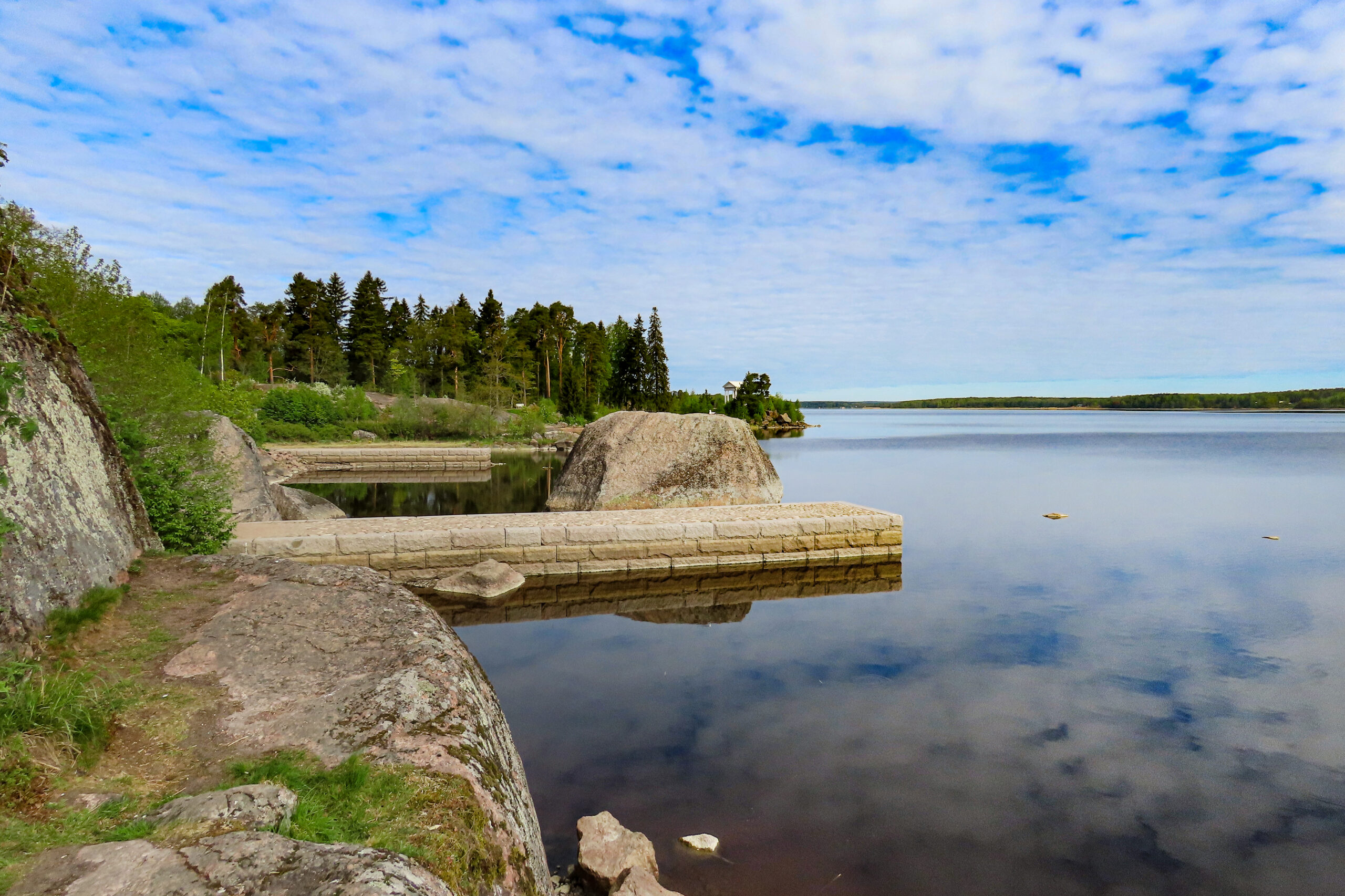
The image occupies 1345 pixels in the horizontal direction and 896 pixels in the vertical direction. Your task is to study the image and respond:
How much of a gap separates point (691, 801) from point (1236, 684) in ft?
19.4

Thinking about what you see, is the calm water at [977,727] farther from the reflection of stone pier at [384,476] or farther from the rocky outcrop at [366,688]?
the reflection of stone pier at [384,476]

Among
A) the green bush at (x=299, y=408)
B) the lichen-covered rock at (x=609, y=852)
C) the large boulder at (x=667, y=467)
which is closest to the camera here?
the lichen-covered rock at (x=609, y=852)

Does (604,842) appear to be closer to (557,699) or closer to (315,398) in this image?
(557,699)

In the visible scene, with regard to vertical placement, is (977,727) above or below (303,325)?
below

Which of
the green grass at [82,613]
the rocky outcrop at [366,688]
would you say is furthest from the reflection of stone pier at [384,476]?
the rocky outcrop at [366,688]

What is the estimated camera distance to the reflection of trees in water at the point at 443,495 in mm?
16859

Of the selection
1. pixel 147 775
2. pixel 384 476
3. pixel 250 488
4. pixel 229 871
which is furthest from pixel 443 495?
pixel 229 871

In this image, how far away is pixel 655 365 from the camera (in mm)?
53281

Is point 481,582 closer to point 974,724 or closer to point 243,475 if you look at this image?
point 243,475

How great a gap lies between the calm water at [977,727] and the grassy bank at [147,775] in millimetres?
1807

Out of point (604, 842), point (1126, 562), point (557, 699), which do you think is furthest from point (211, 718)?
point (1126, 562)

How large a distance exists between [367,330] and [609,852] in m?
57.0

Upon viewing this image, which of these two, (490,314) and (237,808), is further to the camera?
(490,314)

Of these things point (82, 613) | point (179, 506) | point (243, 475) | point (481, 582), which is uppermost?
point (179, 506)
